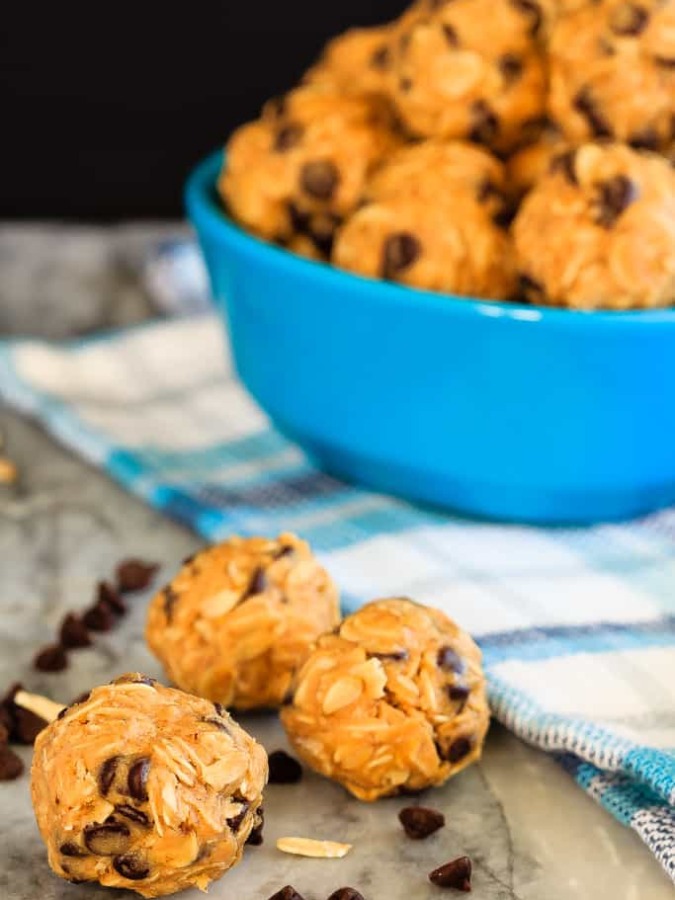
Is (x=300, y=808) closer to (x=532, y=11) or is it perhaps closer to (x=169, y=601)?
(x=169, y=601)

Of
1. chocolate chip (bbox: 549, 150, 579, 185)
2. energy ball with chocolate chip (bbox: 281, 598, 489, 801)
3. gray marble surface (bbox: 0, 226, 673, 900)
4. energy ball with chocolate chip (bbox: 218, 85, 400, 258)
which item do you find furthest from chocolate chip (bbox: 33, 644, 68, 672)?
chocolate chip (bbox: 549, 150, 579, 185)

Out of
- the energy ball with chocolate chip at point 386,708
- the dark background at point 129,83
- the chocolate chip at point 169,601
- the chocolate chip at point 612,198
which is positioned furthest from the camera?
the dark background at point 129,83

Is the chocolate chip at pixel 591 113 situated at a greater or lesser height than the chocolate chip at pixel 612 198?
greater

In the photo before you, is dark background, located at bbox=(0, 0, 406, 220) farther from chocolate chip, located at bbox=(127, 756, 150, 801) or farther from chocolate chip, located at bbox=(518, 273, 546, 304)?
chocolate chip, located at bbox=(127, 756, 150, 801)

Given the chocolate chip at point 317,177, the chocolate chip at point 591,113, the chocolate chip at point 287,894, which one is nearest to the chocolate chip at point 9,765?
the chocolate chip at point 287,894

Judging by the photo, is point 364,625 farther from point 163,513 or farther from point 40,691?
point 163,513

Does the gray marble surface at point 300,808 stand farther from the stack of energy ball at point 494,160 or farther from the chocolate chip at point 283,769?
the stack of energy ball at point 494,160
